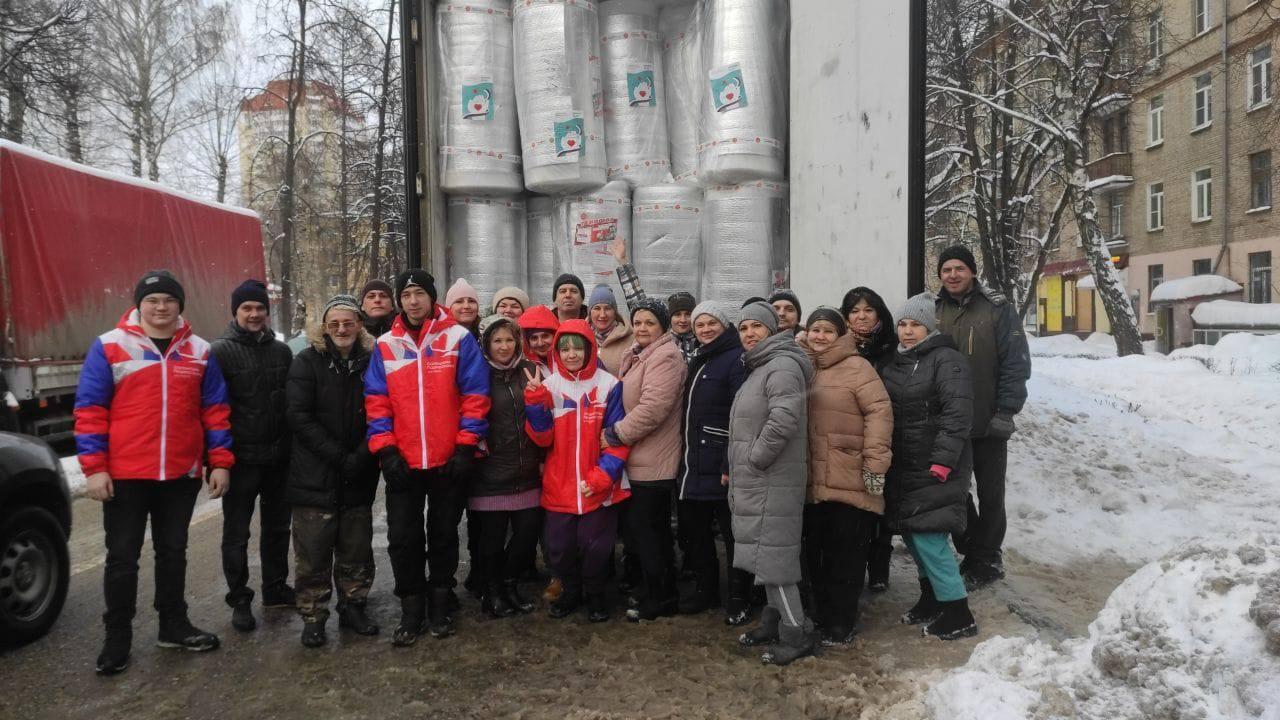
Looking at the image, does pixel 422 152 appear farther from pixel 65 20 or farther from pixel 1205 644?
pixel 65 20

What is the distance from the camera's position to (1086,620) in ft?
13.7

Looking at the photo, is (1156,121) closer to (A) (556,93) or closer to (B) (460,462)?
(A) (556,93)

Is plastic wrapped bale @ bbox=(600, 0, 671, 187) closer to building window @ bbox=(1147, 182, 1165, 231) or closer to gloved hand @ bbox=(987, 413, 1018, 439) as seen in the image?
gloved hand @ bbox=(987, 413, 1018, 439)

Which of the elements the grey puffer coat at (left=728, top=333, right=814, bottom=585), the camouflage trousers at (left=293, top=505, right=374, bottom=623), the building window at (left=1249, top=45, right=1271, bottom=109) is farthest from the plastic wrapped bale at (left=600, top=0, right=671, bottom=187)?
the building window at (left=1249, top=45, right=1271, bottom=109)

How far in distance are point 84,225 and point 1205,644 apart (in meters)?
11.0

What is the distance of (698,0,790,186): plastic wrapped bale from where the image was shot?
4926 mm

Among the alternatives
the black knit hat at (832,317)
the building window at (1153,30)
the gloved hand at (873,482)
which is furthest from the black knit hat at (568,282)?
the building window at (1153,30)

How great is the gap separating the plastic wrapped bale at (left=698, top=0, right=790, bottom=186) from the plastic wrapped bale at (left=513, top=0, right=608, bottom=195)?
0.88m

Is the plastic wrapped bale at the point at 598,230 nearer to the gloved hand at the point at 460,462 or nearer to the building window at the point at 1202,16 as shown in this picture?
the gloved hand at the point at 460,462

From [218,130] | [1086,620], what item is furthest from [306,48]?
[1086,620]

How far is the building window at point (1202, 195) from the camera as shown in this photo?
25891mm

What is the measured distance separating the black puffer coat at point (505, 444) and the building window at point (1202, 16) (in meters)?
30.2

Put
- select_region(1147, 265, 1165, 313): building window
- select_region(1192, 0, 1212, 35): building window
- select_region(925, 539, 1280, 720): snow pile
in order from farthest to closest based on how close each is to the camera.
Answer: select_region(1147, 265, 1165, 313): building window < select_region(1192, 0, 1212, 35): building window < select_region(925, 539, 1280, 720): snow pile

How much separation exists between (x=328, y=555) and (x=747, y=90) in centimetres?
366
